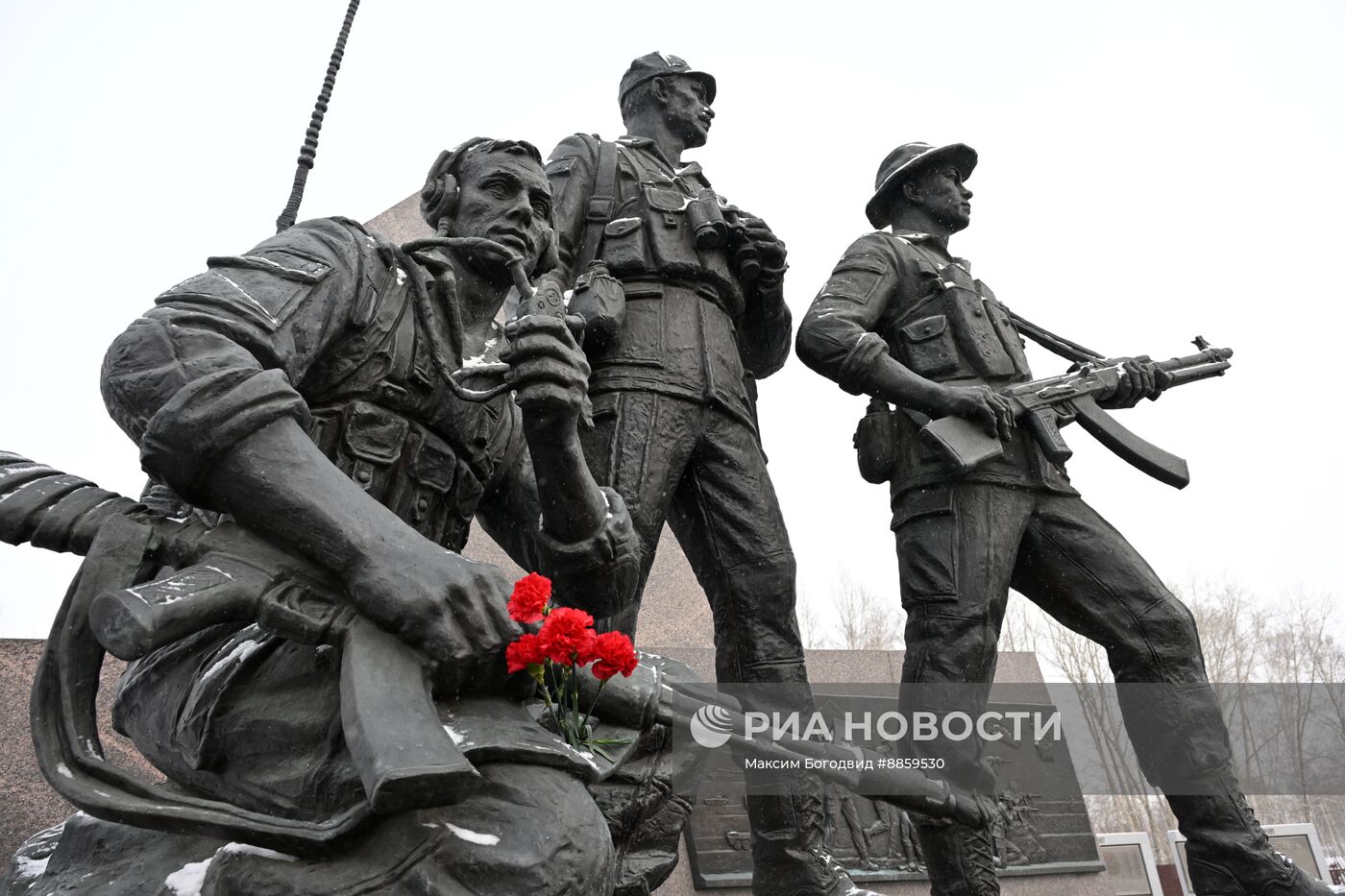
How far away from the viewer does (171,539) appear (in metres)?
2.10

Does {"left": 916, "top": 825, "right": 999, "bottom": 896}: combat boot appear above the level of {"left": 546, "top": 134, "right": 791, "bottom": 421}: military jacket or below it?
below

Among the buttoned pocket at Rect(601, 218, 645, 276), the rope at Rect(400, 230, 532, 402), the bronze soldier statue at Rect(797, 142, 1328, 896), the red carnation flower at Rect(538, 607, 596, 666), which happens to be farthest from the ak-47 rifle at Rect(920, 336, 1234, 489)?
the red carnation flower at Rect(538, 607, 596, 666)

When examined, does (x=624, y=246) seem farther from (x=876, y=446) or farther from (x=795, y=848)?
(x=795, y=848)

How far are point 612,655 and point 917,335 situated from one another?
2.97m

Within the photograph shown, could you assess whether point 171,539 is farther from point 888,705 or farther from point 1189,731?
point 888,705

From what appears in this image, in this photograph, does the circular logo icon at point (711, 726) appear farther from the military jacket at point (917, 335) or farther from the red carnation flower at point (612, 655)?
the military jacket at point (917, 335)

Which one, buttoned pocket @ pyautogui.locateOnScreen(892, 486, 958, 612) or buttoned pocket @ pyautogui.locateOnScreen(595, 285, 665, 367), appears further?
buttoned pocket @ pyautogui.locateOnScreen(892, 486, 958, 612)

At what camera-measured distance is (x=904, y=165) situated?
5.05 metres

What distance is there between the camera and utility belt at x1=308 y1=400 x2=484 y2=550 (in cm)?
241

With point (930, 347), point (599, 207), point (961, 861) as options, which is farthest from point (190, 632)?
point (930, 347)

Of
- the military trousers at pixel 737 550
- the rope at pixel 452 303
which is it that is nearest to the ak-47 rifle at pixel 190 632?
the rope at pixel 452 303

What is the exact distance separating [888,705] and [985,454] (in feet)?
6.69

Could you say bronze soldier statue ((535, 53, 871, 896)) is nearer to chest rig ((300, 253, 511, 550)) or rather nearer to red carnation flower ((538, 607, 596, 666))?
chest rig ((300, 253, 511, 550))

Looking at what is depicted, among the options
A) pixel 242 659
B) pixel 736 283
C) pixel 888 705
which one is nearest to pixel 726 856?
pixel 888 705
